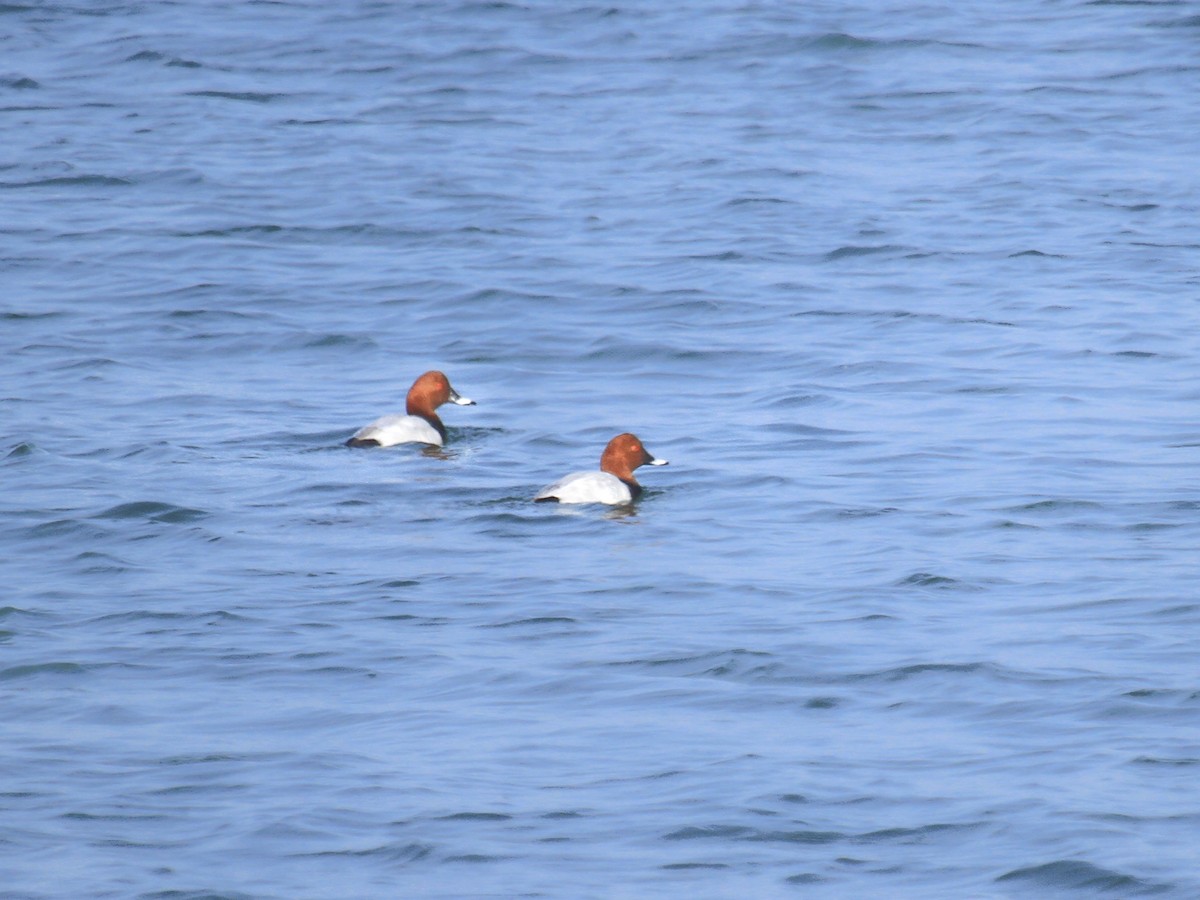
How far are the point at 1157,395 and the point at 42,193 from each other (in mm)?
11818

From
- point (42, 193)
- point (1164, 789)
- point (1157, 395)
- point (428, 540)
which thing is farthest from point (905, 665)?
point (42, 193)

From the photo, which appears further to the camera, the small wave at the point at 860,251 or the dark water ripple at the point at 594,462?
the small wave at the point at 860,251

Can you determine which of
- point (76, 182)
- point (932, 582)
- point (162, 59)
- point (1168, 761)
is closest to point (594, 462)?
point (932, 582)

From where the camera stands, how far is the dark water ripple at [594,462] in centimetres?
667

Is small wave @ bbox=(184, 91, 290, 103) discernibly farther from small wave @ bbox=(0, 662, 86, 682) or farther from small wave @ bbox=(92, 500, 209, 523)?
small wave @ bbox=(0, 662, 86, 682)

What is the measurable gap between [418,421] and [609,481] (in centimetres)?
177

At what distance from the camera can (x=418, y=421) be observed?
12.2 m

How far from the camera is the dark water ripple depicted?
21.9 ft

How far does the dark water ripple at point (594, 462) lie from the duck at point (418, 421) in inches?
4.5

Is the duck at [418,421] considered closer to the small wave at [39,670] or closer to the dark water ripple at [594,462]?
the dark water ripple at [594,462]

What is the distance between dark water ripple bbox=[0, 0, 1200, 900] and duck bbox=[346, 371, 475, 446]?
0.12m

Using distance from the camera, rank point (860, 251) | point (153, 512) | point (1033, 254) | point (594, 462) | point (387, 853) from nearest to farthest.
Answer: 1. point (387, 853)
2. point (153, 512)
3. point (594, 462)
4. point (1033, 254)
5. point (860, 251)

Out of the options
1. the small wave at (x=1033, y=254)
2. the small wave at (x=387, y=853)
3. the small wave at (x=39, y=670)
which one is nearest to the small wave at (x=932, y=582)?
the small wave at (x=387, y=853)

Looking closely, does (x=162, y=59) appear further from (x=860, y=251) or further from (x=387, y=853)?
(x=387, y=853)
